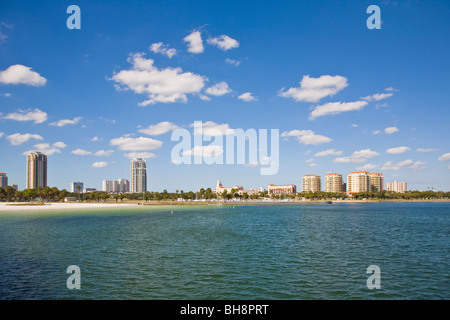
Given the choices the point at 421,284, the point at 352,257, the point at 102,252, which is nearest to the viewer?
the point at 421,284

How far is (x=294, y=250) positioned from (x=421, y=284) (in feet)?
52.1

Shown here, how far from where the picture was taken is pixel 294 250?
3838 centimetres

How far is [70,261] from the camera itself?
3186 centimetres

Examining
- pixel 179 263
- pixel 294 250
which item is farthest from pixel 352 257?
pixel 179 263

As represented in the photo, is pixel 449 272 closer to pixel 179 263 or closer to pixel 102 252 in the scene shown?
pixel 179 263

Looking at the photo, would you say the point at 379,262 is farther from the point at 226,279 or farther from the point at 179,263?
the point at 179,263
